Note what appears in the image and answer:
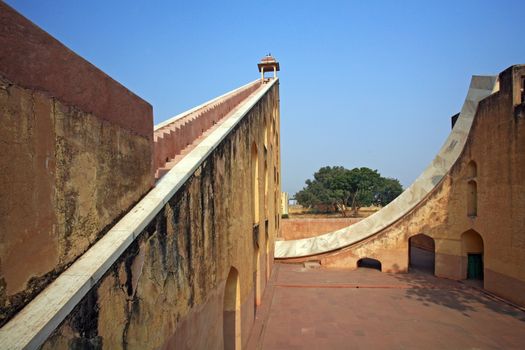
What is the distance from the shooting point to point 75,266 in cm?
176

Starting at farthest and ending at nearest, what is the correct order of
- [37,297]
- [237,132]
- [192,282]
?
[237,132]
[192,282]
[37,297]

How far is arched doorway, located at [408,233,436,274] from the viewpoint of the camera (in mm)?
11516

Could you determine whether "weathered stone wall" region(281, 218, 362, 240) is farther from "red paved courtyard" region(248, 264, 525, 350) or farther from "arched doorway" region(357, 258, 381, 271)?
"red paved courtyard" region(248, 264, 525, 350)

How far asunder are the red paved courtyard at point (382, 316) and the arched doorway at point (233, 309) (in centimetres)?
83

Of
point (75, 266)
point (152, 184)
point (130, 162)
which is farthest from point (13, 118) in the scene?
point (152, 184)

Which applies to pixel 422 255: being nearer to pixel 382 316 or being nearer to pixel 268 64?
pixel 382 316

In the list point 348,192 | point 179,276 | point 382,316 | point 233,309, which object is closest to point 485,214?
point 382,316

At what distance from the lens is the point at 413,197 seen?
1108cm

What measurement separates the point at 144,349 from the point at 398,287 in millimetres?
8607

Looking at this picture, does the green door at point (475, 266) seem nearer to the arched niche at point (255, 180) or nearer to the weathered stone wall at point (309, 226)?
the weathered stone wall at point (309, 226)

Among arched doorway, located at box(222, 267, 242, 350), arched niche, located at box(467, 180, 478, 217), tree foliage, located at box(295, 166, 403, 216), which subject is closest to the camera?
arched doorway, located at box(222, 267, 242, 350)

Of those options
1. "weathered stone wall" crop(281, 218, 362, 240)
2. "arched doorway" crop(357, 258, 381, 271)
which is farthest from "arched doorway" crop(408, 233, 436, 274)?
"weathered stone wall" crop(281, 218, 362, 240)

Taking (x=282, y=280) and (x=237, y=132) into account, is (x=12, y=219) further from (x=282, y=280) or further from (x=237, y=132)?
(x=282, y=280)

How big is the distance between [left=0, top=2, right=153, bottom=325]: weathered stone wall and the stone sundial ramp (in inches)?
400
